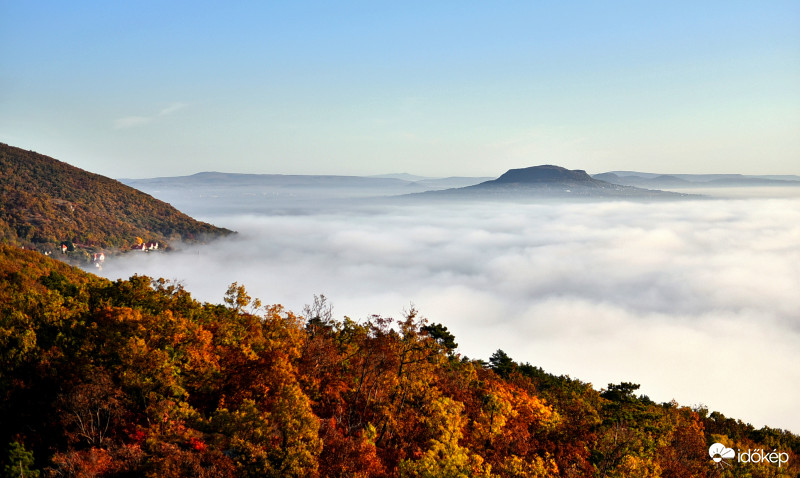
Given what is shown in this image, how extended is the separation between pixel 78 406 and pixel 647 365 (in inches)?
8353

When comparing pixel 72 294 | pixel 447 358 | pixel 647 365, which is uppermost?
pixel 72 294

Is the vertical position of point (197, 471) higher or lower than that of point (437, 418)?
higher

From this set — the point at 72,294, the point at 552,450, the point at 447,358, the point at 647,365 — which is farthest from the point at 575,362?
the point at 72,294

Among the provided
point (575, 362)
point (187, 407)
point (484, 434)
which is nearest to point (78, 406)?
point (187, 407)

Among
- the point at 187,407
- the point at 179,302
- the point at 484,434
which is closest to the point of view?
the point at 187,407

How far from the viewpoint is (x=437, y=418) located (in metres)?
33.4

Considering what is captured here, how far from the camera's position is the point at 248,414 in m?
25.3

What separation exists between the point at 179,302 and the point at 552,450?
34.3m

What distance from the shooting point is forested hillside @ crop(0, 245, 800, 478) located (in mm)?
24703

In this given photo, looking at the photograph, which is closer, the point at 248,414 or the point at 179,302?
the point at 248,414

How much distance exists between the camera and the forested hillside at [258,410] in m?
24.7

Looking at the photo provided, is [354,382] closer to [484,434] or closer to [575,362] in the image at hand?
[484,434]

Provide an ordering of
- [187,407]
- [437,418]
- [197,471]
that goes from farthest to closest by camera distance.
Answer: [437,418] < [187,407] < [197,471]

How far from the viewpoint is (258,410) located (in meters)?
26.4
